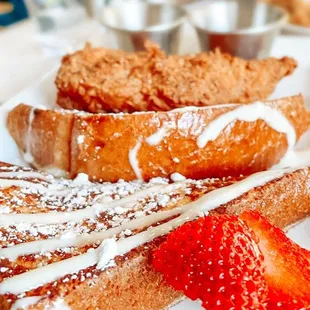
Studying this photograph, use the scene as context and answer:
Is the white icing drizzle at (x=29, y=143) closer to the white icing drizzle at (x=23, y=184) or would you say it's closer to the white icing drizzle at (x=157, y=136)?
the white icing drizzle at (x=23, y=184)

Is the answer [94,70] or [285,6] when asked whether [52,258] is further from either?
[285,6]

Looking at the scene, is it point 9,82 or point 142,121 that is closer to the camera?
point 142,121

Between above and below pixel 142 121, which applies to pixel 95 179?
below

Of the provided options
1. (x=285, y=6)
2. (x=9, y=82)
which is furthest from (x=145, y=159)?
(x=285, y=6)

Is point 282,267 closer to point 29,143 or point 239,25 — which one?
point 29,143

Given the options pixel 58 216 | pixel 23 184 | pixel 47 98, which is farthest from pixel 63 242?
pixel 47 98

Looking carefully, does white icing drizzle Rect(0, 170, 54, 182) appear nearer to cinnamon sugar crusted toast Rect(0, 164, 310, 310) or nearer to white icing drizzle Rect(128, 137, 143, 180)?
cinnamon sugar crusted toast Rect(0, 164, 310, 310)

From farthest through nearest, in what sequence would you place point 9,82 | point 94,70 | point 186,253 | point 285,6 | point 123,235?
point 285,6 < point 9,82 < point 94,70 < point 123,235 < point 186,253

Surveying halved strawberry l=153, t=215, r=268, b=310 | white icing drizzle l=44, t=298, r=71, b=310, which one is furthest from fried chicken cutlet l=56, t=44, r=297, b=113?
white icing drizzle l=44, t=298, r=71, b=310
